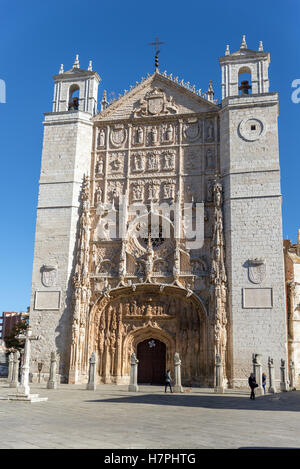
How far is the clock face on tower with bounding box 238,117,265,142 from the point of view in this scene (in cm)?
2314

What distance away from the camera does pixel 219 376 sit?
1848 cm

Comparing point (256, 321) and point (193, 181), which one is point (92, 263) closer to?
point (193, 181)

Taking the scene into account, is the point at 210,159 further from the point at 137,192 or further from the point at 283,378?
the point at 283,378

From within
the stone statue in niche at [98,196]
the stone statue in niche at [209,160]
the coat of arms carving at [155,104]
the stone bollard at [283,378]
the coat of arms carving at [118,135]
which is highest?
the coat of arms carving at [155,104]

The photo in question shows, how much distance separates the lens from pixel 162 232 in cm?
2358

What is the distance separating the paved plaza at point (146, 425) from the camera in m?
6.97

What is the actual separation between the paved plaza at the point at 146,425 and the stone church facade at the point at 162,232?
314 inches

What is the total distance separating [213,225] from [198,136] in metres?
4.91

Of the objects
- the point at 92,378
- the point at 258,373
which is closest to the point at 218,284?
the point at 258,373

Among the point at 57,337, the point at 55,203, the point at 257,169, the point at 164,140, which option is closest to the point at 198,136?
the point at 164,140

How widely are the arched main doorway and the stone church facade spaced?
0.07m

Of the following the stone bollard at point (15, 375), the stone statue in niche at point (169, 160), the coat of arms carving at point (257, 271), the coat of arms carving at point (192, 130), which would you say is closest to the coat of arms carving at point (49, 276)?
the stone bollard at point (15, 375)

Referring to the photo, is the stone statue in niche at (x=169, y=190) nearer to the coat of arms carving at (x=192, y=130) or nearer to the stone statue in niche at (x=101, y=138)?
the coat of arms carving at (x=192, y=130)

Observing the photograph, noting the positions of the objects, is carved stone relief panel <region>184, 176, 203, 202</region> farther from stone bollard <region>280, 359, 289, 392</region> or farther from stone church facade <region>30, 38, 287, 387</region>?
stone bollard <region>280, 359, 289, 392</region>
